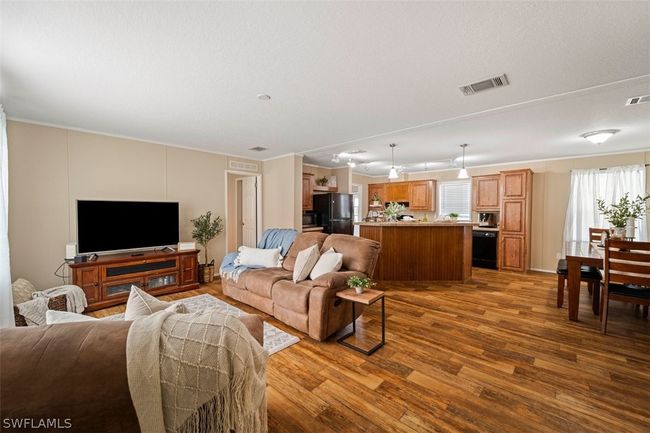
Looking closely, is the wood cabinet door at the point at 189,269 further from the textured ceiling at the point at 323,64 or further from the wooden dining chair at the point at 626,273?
the wooden dining chair at the point at 626,273

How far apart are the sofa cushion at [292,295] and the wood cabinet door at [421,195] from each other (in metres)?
5.15

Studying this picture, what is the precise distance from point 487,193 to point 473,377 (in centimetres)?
516

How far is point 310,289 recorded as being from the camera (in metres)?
2.75

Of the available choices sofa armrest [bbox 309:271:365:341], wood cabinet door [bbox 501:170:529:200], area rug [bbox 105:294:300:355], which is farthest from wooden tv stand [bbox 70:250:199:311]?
wood cabinet door [bbox 501:170:529:200]

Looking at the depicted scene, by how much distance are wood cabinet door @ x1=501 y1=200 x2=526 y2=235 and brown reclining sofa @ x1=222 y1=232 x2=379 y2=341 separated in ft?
14.0

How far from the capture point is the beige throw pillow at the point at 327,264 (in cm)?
299

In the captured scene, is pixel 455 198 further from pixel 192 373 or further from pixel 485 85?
pixel 192 373

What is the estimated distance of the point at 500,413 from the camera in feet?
5.64

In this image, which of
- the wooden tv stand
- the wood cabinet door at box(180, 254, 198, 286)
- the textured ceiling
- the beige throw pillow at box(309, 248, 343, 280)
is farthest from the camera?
the wood cabinet door at box(180, 254, 198, 286)

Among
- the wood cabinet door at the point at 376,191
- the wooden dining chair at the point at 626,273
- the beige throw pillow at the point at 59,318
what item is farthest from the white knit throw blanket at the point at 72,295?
the wood cabinet door at the point at 376,191

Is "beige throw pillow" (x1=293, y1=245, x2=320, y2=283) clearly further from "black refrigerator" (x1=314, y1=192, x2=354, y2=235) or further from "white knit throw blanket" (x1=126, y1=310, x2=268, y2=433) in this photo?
"black refrigerator" (x1=314, y1=192, x2=354, y2=235)

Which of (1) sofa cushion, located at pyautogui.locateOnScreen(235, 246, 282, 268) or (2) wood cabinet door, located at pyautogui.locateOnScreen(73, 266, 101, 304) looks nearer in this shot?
(2) wood cabinet door, located at pyautogui.locateOnScreen(73, 266, 101, 304)

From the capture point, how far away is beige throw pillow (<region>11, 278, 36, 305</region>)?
2.86 meters

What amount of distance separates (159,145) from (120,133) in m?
0.59
